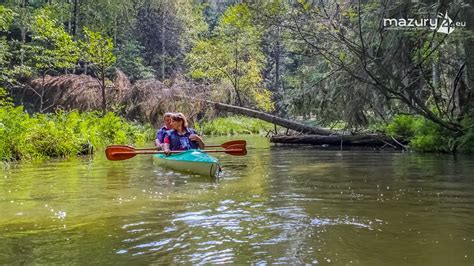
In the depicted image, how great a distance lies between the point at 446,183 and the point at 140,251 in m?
5.20

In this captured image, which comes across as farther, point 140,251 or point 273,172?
point 273,172

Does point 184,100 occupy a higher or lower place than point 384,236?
higher

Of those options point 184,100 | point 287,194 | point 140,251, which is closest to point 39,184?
point 287,194

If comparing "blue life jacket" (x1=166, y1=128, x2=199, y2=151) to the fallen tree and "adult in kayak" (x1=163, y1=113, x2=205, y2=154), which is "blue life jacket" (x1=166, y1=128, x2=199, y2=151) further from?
the fallen tree

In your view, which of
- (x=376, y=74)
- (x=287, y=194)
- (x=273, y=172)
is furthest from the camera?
(x=376, y=74)

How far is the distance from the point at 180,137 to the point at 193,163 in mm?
1393

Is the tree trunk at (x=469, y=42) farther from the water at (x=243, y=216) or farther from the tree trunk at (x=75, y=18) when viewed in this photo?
the tree trunk at (x=75, y=18)

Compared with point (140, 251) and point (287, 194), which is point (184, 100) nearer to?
point (287, 194)

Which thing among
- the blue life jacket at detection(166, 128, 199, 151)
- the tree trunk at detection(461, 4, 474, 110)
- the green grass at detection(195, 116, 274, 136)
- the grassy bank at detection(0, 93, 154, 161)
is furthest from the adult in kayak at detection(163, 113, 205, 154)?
the green grass at detection(195, 116, 274, 136)

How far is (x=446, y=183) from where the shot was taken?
7.39 metres

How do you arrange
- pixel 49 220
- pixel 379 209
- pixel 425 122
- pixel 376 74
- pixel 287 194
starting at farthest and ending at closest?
pixel 425 122 → pixel 376 74 → pixel 287 194 → pixel 379 209 → pixel 49 220

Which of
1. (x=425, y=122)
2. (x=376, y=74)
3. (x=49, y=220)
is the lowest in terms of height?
(x=49, y=220)

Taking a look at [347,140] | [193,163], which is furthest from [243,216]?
[347,140]

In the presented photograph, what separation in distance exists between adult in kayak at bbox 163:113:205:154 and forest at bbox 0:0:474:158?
7.24 feet
